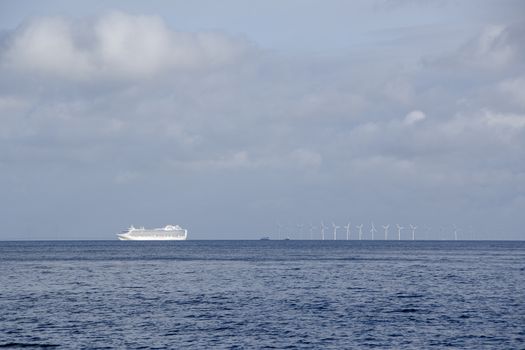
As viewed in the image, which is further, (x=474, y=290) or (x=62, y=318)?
(x=474, y=290)

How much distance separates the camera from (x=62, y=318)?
7081 centimetres

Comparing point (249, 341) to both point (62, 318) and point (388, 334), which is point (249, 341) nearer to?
point (388, 334)

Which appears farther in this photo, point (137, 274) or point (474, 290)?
point (137, 274)

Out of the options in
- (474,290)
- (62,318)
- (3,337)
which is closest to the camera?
(3,337)

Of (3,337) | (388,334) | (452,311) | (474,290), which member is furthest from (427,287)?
(3,337)

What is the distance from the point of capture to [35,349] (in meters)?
55.8

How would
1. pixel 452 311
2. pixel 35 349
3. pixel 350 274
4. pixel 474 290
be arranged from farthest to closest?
pixel 350 274
pixel 474 290
pixel 452 311
pixel 35 349

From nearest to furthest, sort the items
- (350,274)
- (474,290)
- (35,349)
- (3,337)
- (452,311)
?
(35,349) → (3,337) → (452,311) → (474,290) → (350,274)

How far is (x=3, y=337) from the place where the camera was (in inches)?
2382

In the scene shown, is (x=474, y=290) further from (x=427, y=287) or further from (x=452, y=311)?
(x=452, y=311)

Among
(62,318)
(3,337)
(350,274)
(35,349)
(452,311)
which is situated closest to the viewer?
(35,349)

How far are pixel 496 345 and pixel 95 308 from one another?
142ft

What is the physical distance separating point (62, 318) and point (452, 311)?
40.9 meters

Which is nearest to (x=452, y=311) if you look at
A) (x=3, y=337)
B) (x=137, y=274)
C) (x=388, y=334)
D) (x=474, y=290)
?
(x=388, y=334)
